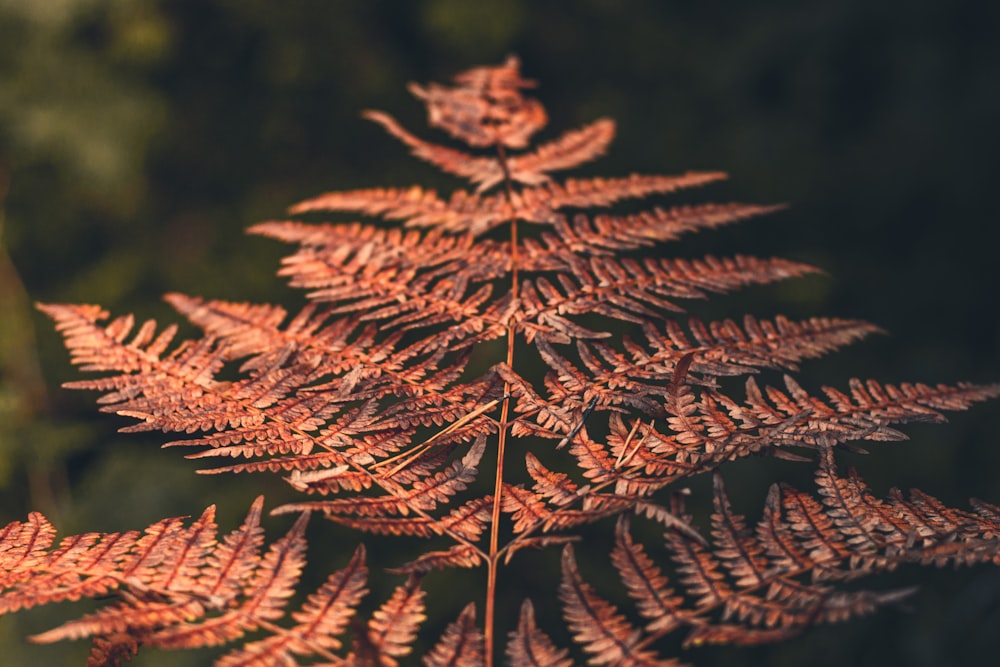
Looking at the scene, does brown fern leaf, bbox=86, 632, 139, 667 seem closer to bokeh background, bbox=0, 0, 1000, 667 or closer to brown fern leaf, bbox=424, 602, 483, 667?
brown fern leaf, bbox=424, 602, 483, 667

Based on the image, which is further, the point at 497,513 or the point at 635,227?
the point at 635,227

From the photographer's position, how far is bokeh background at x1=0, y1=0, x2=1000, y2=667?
9.71ft

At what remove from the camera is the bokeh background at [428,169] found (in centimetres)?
296

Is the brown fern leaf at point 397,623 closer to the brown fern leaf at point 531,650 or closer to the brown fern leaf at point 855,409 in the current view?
the brown fern leaf at point 531,650

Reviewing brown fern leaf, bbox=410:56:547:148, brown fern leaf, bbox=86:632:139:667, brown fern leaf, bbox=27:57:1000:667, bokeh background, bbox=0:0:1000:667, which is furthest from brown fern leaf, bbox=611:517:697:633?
bokeh background, bbox=0:0:1000:667

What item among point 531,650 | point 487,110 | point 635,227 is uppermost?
point 487,110

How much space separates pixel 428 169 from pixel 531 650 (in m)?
3.20

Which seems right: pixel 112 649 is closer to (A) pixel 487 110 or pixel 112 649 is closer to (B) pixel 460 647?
(B) pixel 460 647

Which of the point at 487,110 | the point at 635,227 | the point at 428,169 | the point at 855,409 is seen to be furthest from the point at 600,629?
the point at 428,169

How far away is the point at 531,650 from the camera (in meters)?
0.70

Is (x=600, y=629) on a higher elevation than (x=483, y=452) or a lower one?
lower

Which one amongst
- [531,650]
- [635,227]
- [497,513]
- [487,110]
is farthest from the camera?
[487,110]

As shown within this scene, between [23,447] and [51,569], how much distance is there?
2.15 m

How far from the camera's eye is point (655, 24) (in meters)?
4.28
